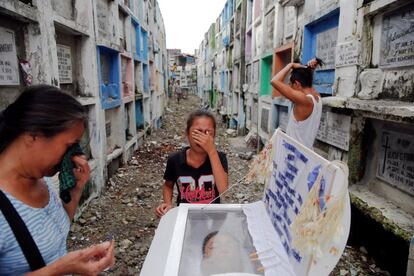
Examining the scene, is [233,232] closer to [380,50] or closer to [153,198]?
[380,50]

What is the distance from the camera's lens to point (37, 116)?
3.20 ft

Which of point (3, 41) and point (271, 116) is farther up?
point (3, 41)

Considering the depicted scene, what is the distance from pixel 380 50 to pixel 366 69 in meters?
0.22

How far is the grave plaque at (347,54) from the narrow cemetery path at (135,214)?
2.08 metres

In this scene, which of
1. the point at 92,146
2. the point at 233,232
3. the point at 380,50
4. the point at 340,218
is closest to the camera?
the point at 340,218

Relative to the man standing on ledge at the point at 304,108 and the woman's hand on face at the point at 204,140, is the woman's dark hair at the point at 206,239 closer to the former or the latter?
the woman's hand on face at the point at 204,140

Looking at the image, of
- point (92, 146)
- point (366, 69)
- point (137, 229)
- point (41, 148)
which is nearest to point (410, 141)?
point (366, 69)

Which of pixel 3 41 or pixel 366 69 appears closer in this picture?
pixel 3 41

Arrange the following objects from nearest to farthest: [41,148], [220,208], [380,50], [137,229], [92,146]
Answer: [41,148]
[220,208]
[380,50]
[137,229]
[92,146]

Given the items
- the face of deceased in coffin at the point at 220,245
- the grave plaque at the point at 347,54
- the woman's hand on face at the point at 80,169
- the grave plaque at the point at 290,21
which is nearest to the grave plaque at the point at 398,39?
the grave plaque at the point at 347,54

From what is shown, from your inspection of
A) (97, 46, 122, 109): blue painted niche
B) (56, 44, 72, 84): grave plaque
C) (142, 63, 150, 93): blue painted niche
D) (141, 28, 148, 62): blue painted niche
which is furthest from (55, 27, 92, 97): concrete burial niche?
(142, 63, 150, 93): blue painted niche

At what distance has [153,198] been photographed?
4684mm

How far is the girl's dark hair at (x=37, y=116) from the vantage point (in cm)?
97

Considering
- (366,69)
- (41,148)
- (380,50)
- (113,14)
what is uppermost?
(113,14)
